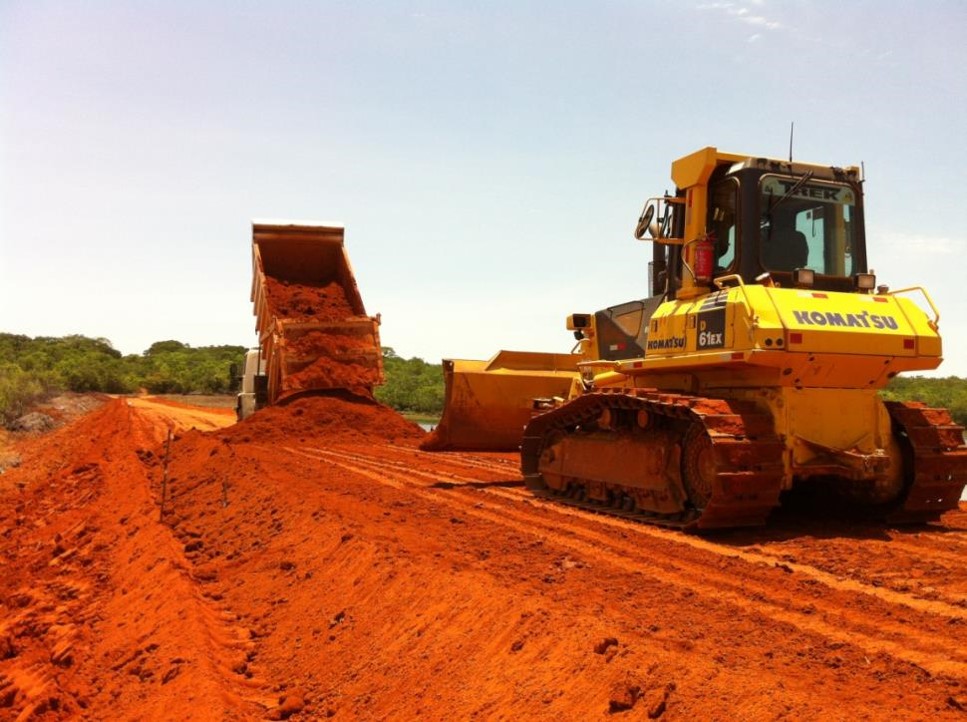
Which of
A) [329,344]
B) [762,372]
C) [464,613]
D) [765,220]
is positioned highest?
[765,220]

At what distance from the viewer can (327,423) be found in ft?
57.0

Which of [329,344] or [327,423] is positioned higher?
[329,344]

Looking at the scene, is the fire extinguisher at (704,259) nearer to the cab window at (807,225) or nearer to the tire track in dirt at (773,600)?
the cab window at (807,225)

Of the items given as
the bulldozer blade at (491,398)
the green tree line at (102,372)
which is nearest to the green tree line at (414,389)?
the green tree line at (102,372)

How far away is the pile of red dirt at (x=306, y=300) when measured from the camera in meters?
18.2

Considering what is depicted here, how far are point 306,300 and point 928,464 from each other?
43.2 feet

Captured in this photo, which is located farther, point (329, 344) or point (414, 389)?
point (414, 389)

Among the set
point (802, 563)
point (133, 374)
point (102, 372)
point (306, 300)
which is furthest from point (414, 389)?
point (802, 563)

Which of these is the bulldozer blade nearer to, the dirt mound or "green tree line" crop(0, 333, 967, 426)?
the dirt mound

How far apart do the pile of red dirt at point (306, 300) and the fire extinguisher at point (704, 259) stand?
35.8 ft

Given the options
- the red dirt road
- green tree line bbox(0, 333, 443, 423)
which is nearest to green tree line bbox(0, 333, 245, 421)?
green tree line bbox(0, 333, 443, 423)

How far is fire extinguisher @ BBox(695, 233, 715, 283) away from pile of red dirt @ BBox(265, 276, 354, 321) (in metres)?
10.9

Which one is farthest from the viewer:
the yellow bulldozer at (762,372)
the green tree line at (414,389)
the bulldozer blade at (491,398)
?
the green tree line at (414,389)

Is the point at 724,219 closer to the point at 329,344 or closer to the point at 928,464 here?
the point at 928,464
